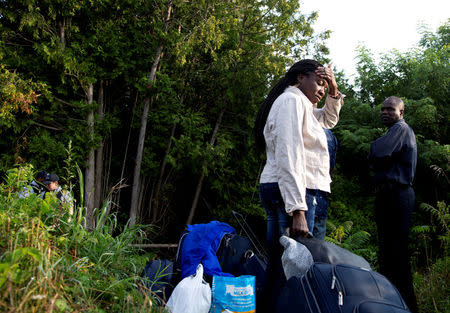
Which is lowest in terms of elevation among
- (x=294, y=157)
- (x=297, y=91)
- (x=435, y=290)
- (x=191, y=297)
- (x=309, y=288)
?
(x=435, y=290)

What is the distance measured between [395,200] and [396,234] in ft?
1.00

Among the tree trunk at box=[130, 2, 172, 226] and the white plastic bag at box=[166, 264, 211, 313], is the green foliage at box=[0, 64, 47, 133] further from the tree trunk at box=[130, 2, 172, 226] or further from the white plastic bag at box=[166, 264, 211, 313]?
the white plastic bag at box=[166, 264, 211, 313]

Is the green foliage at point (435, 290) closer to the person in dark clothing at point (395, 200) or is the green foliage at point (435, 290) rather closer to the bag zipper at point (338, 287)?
the person in dark clothing at point (395, 200)

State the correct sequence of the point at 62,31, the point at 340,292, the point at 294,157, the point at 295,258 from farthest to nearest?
1. the point at 62,31
2. the point at 294,157
3. the point at 295,258
4. the point at 340,292

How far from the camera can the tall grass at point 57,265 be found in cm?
148

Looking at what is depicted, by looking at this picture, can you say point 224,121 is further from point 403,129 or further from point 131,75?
point 403,129

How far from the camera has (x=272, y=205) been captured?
240 centimetres

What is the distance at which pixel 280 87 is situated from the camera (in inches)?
107

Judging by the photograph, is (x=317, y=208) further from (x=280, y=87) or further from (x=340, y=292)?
(x=280, y=87)

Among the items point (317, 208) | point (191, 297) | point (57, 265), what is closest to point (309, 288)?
point (317, 208)

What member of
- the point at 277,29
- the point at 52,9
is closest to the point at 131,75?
the point at 52,9

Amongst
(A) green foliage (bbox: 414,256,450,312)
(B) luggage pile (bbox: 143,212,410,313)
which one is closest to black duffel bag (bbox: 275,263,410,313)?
(B) luggage pile (bbox: 143,212,410,313)

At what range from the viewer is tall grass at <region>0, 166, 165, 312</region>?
148 centimetres

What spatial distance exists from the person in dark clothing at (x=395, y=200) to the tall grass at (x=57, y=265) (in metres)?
2.19
